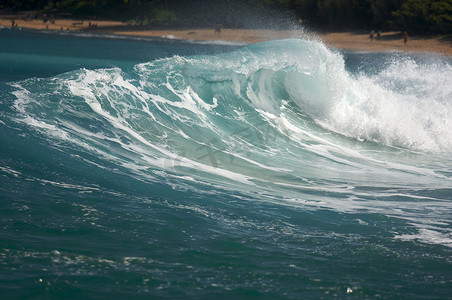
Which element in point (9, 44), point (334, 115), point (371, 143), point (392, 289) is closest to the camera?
point (392, 289)

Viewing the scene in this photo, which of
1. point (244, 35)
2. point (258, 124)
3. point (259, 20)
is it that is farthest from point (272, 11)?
point (258, 124)

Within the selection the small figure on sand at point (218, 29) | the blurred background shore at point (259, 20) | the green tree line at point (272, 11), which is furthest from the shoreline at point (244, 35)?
the green tree line at point (272, 11)

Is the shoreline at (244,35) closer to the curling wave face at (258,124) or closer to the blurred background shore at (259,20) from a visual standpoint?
the blurred background shore at (259,20)

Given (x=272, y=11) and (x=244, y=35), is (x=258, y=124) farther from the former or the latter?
(x=272, y=11)

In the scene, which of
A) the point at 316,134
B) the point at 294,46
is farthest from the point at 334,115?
the point at 294,46

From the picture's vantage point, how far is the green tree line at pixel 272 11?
158 ft

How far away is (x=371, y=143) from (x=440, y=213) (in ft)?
18.4

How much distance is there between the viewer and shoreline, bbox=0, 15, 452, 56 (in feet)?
146

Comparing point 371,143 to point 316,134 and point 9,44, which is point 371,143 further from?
point 9,44

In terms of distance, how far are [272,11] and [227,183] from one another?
50.3m

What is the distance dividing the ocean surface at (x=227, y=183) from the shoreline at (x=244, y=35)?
1046 inches

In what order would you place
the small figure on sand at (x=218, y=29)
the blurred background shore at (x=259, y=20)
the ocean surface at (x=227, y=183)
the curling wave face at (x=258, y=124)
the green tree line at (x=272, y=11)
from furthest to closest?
1. the small figure on sand at (x=218, y=29)
2. the green tree line at (x=272, y=11)
3. the blurred background shore at (x=259, y=20)
4. the curling wave face at (x=258, y=124)
5. the ocean surface at (x=227, y=183)

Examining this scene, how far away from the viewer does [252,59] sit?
1731 centimetres

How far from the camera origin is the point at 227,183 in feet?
31.4
